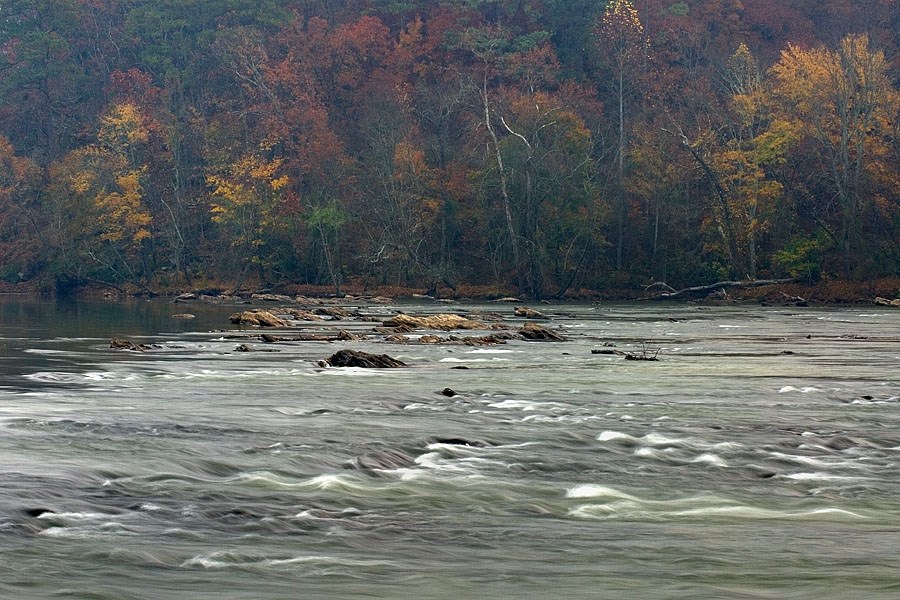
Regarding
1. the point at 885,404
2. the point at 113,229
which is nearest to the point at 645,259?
the point at 113,229

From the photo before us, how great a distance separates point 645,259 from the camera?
240ft

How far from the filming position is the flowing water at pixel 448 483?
786cm

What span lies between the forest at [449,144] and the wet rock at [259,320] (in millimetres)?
30399

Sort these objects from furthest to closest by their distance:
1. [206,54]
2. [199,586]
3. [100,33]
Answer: [100,33] < [206,54] < [199,586]

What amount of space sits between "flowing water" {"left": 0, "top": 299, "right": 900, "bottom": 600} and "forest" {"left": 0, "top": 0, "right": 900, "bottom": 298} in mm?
48723

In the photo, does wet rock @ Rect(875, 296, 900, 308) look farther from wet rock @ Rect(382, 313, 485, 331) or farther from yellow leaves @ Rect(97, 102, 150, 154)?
yellow leaves @ Rect(97, 102, 150, 154)

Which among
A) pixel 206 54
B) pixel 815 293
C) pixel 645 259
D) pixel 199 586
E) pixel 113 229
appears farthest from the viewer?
pixel 206 54

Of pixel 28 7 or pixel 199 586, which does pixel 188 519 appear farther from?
pixel 28 7

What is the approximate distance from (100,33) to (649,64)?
52838 millimetres

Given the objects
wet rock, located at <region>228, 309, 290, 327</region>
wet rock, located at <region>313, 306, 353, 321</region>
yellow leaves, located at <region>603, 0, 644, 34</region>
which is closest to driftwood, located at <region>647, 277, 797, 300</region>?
yellow leaves, located at <region>603, 0, 644, 34</region>

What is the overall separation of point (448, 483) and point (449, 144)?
7207cm

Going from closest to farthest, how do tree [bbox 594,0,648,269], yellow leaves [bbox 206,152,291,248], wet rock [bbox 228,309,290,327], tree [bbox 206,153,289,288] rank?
wet rock [bbox 228,309,290,327]
tree [bbox 594,0,648,269]
tree [bbox 206,153,289,288]
yellow leaves [bbox 206,152,291,248]

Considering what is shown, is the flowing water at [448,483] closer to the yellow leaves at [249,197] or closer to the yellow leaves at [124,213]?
the yellow leaves at [249,197]

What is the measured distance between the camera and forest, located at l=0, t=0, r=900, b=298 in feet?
229
